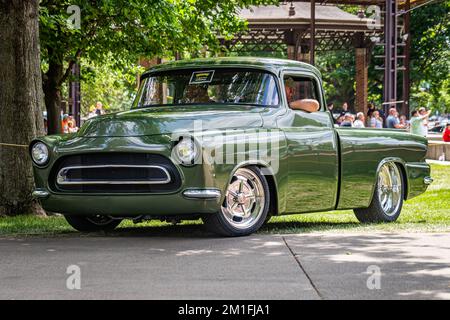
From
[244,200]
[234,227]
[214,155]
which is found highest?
[214,155]

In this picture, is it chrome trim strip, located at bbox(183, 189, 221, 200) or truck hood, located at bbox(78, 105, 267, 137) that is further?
truck hood, located at bbox(78, 105, 267, 137)

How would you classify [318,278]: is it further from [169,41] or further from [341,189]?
[169,41]

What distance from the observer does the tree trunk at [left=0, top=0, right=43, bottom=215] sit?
12820mm

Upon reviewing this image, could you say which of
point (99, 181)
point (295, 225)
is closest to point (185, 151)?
point (99, 181)

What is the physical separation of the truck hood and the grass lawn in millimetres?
1288

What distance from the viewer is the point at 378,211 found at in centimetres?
1198

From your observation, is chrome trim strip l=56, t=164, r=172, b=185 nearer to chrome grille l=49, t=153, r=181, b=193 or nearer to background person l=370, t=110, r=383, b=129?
chrome grille l=49, t=153, r=181, b=193

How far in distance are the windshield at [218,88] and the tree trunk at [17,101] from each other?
2.48 m

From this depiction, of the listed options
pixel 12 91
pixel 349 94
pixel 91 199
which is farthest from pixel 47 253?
pixel 349 94

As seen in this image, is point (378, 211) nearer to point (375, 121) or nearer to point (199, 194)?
point (199, 194)

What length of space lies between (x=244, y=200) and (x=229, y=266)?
208cm

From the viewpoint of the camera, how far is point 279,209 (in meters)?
10.1

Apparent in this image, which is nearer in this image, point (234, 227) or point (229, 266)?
point (229, 266)

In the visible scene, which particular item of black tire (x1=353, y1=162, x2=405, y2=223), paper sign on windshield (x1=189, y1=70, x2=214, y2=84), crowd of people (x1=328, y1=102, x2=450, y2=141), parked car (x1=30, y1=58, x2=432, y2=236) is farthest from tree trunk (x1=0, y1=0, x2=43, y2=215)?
crowd of people (x1=328, y1=102, x2=450, y2=141)
